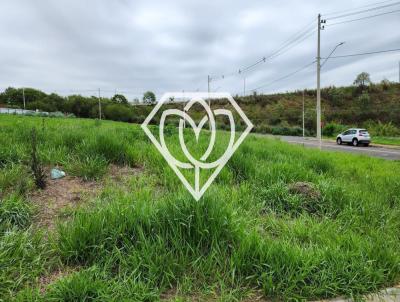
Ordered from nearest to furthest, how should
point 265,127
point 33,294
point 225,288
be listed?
1. point 33,294
2. point 225,288
3. point 265,127

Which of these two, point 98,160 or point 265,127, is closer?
point 98,160

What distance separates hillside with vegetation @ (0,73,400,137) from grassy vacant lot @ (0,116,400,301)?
38333 mm

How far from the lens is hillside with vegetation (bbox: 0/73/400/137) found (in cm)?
4412

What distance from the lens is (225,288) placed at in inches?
86.4

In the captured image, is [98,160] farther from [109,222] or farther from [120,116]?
[120,116]

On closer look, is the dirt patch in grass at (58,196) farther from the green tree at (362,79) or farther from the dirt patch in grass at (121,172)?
the green tree at (362,79)

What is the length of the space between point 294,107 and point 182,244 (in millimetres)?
60540

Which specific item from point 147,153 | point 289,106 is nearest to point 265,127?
point 289,106

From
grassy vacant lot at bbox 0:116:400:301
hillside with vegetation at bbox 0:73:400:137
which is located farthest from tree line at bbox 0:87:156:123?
grassy vacant lot at bbox 0:116:400:301

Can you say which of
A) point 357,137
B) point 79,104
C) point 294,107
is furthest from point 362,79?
point 79,104

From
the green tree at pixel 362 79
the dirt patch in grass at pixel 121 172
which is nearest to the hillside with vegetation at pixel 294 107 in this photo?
the green tree at pixel 362 79

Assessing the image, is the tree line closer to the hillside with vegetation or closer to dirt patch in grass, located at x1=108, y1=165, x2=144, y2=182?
the hillside with vegetation

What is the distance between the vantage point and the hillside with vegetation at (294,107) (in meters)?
44.1

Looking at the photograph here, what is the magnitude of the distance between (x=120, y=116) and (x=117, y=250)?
162 ft
